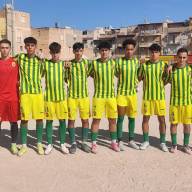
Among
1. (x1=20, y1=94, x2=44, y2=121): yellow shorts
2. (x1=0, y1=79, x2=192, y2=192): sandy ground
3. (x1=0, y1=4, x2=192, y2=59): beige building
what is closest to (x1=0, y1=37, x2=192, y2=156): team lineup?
(x1=20, y1=94, x2=44, y2=121): yellow shorts

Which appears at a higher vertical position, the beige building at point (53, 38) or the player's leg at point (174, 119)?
the beige building at point (53, 38)

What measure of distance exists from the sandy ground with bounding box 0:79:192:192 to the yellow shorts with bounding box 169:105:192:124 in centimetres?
62

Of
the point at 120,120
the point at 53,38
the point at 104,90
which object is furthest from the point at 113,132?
the point at 53,38

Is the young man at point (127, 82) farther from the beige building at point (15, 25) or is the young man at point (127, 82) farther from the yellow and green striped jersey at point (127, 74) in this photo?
the beige building at point (15, 25)

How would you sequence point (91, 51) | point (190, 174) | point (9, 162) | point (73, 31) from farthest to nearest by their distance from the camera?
point (73, 31), point (91, 51), point (9, 162), point (190, 174)

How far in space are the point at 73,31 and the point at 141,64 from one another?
7775cm

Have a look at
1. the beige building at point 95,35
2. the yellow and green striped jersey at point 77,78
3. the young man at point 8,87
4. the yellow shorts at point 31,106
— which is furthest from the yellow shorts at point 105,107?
the beige building at point 95,35

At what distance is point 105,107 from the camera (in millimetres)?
8195

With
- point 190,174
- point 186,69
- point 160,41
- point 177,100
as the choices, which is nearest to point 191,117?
point 177,100

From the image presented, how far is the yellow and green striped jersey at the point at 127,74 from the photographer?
8.16 m

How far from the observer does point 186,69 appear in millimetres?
7934

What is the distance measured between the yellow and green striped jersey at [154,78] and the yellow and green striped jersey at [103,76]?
663 mm

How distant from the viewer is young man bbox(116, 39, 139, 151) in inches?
320

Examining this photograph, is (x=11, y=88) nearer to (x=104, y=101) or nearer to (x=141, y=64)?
(x=104, y=101)
